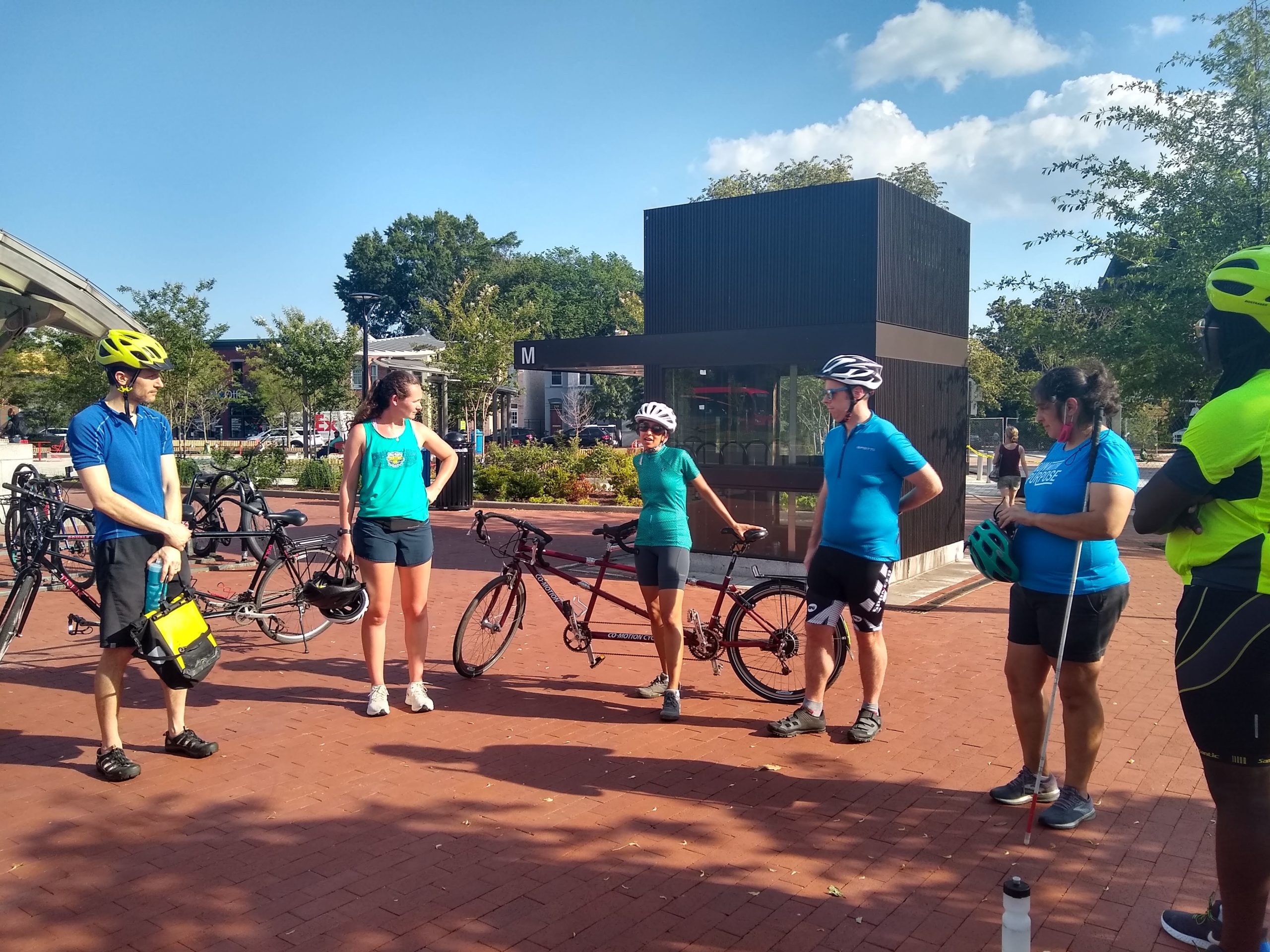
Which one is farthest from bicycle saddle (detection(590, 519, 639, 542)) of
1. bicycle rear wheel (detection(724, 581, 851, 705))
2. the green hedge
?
the green hedge

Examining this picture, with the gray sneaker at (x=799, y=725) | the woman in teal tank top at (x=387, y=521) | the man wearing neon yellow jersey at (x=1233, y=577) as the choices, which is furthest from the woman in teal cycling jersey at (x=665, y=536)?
the man wearing neon yellow jersey at (x=1233, y=577)

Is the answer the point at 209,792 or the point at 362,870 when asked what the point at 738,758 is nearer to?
the point at 362,870

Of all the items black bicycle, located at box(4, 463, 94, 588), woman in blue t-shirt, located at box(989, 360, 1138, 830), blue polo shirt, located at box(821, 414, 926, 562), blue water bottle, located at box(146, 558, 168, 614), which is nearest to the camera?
woman in blue t-shirt, located at box(989, 360, 1138, 830)

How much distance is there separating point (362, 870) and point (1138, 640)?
639cm

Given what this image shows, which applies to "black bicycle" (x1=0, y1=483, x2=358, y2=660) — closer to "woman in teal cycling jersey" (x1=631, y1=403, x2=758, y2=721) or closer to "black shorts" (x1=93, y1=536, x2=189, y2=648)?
"black shorts" (x1=93, y1=536, x2=189, y2=648)

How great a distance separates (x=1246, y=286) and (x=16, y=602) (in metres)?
6.24

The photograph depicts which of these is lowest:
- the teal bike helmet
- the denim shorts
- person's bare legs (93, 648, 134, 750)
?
person's bare legs (93, 648, 134, 750)

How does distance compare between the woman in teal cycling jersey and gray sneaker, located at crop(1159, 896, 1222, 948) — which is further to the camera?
the woman in teal cycling jersey

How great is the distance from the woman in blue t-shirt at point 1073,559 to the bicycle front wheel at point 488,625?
3.35 m

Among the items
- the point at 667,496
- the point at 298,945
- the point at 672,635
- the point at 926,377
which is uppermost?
the point at 926,377

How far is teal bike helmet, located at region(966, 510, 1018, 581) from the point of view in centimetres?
399

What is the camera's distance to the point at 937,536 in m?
11.3

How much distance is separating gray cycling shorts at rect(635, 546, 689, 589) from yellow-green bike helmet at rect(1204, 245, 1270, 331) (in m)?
3.20

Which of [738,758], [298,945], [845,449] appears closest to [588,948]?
[298,945]
